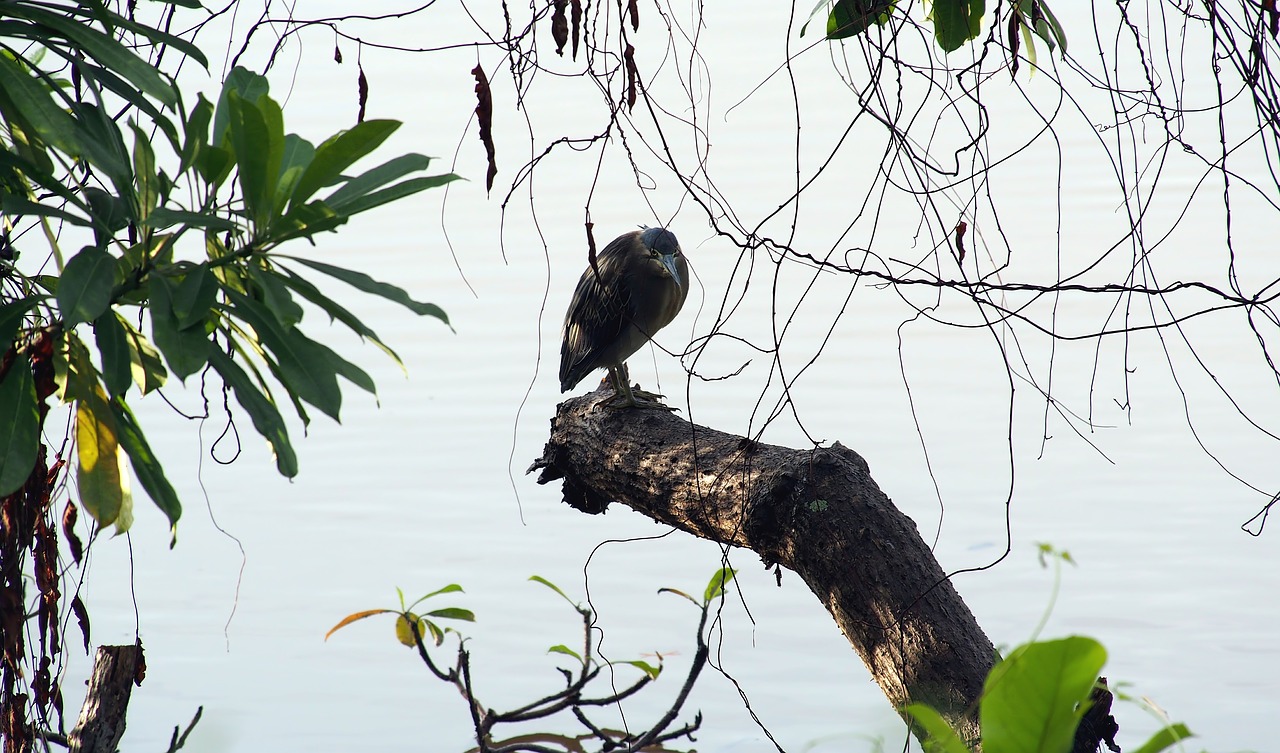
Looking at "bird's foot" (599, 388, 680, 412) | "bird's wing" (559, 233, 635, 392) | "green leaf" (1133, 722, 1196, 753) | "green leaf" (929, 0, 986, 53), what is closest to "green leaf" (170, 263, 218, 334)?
"green leaf" (1133, 722, 1196, 753)

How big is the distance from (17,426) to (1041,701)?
1.16 meters

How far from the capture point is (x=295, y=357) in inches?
56.7

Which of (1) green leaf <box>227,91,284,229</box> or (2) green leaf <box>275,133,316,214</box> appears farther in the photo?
(2) green leaf <box>275,133,316,214</box>

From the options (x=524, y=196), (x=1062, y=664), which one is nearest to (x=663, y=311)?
(x=1062, y=664)

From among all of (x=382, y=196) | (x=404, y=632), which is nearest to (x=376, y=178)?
(x=382, y=196)

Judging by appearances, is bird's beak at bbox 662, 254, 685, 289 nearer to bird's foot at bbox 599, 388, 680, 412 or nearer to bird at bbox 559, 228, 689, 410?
bird at bbox 559, 228, 689, 410

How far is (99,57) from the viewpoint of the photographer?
59.2 inches

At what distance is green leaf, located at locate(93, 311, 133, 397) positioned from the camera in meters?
1.38

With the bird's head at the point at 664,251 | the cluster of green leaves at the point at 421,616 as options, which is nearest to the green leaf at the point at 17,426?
the cluster of green leaves at the point at 421,616

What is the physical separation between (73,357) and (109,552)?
3.41 metres

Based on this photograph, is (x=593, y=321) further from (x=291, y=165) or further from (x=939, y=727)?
(x=939, y=727)

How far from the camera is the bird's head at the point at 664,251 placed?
11.3ft

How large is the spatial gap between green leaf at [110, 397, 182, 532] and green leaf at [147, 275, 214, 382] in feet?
0.83

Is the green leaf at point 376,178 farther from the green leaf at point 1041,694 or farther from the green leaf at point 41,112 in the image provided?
the green leaf at point 1041,694
